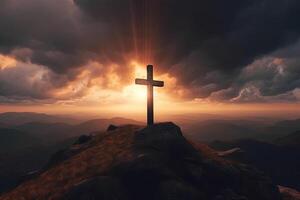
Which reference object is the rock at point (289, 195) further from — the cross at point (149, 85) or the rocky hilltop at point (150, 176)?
the cross at point (149, 85)

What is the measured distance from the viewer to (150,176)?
39031 mm

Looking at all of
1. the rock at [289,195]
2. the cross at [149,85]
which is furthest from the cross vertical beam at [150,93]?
the rock at [289,195]

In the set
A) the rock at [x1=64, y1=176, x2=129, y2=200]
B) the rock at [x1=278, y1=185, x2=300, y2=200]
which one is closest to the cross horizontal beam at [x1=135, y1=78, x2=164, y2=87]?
the rock at [x1=64, y1=176, x2=129, y2=200]

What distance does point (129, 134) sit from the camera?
50.3 metres

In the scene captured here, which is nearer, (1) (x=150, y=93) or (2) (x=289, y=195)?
(1) (x=150, y=93)

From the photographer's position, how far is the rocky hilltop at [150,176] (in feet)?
118

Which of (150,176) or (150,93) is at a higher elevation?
(150,93)

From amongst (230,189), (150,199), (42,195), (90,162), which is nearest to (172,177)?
(150,199)

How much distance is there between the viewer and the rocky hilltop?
118 feet

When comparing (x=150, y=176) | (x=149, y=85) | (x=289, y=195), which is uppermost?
(x=149, y=85)


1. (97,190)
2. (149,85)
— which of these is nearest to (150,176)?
(97,190)

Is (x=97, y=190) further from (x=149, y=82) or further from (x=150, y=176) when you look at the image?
(x=149, y=82)

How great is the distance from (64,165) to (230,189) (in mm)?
25750

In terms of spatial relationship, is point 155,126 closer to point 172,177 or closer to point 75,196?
point 172,177
